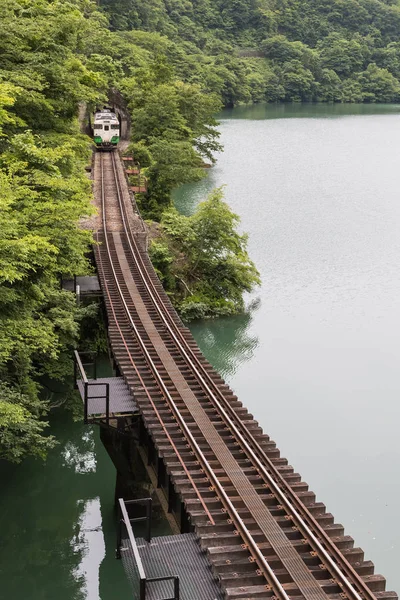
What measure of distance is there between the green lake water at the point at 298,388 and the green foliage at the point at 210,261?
116 centimetres

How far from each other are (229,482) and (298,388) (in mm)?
12545

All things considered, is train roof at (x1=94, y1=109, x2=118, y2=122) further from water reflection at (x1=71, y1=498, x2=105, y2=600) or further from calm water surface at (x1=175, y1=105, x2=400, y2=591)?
water reflection at (x1=71, y1=498, x2=105, y2=600)

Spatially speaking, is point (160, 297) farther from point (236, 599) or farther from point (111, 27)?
point (111, 27)

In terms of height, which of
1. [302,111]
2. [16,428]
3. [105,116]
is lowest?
[16,428]

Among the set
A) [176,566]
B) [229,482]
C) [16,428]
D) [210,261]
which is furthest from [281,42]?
[176,566]

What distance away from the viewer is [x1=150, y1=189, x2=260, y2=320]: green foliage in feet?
103

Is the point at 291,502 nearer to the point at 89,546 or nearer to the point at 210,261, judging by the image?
the point at 89,546

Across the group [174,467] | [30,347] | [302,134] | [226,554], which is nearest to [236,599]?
[226,554]

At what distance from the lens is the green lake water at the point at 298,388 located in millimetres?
16703

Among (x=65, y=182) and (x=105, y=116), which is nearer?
(x=65, y=182)

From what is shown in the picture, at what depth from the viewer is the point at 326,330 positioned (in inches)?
1224

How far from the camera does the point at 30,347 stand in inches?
A: 707

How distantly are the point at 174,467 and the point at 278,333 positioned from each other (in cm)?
1735

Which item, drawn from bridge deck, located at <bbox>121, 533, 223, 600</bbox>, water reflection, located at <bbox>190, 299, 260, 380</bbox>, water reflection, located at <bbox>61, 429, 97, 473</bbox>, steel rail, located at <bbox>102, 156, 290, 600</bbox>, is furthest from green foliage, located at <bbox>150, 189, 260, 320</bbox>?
bridge deck, located at <bbox>121, 533, 223, 600</bbox>
